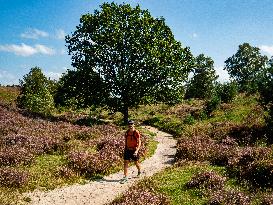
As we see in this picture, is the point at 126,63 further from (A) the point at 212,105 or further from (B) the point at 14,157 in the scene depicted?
(B) the point at 14,157

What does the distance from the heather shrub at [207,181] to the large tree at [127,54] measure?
27396 mm

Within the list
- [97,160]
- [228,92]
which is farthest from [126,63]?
[97,160]

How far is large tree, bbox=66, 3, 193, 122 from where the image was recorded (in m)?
43.0

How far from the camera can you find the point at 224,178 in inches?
648

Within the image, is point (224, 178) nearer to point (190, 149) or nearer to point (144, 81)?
point (190, 149)

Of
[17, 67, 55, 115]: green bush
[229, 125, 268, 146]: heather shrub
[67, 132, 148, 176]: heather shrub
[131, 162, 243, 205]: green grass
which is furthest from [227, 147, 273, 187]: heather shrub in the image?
[17, 67, 55, 115]: green bush

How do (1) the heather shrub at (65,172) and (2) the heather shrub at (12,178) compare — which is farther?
(1) the heather shrub at (65,172)

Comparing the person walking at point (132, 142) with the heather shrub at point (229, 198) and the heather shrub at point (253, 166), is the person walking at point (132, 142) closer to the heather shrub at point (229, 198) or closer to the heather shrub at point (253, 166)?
the heather shrub at point (253, 166)

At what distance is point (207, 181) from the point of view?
16078 millimetres

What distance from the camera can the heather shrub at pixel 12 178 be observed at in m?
17.2

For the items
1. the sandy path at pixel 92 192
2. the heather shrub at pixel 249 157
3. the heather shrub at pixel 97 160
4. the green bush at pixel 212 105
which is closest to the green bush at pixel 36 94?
the green bush at pixel 212 105

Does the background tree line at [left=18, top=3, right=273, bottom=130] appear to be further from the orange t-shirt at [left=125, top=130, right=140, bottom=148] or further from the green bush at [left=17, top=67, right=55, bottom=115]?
the orange t-shirt at [left=125, top=130, right=140, bottom=148]

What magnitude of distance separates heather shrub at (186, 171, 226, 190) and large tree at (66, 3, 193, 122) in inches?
1079

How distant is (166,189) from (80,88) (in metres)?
30.6
